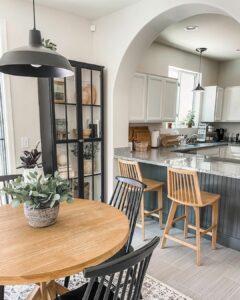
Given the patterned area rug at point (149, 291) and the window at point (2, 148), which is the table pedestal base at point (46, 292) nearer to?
the patterned area rug at point (149, 291)

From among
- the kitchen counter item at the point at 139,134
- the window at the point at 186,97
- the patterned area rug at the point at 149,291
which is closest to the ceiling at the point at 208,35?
the window at the point at 186,97

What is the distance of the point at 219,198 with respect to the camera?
261 cm

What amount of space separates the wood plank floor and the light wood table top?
1.00m

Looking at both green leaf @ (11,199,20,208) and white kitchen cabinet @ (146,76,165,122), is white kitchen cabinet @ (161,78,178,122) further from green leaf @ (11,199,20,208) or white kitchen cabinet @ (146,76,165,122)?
green leaf @ (11,199,20,208)

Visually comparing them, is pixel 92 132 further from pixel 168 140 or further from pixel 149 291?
pixel 149 291

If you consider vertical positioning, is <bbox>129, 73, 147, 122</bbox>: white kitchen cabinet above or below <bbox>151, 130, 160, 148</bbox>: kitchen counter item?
above

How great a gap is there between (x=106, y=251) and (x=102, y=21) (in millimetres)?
3123

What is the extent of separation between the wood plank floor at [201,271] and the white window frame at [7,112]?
5.93ft

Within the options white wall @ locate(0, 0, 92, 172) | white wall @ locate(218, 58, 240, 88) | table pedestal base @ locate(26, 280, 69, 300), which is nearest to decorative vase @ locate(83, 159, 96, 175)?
white wall @ locate(0, 0, 92, 172)

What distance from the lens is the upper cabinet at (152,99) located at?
12.0ft

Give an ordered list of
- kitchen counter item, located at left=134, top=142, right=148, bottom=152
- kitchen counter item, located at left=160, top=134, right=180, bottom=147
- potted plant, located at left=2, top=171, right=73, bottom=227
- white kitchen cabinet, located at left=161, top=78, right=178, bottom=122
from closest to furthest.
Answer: potted plant, located at left=2, top=171, right=73, bottom=227, kitchen counter item, located at left=134, top=142, right=148, bottom=152, white kitchen cabinet, located at left=161, top=78, right=178, bottom=122, kitchen counter item, located at left=160, top=134, right=180, bottom=147

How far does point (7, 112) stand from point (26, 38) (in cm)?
94

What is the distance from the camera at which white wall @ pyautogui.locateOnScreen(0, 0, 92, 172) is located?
273cm

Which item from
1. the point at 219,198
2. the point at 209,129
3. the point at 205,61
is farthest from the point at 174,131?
the point at 219,198
